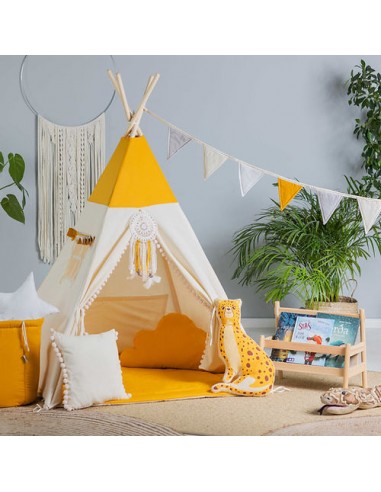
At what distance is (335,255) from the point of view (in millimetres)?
5961

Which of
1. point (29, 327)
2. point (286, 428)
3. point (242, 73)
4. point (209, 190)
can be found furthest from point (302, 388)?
point (242, 73)

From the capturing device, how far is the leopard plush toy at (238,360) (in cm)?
441

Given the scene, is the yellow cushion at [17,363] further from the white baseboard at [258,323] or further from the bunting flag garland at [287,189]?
the white baseboard at [258,323]

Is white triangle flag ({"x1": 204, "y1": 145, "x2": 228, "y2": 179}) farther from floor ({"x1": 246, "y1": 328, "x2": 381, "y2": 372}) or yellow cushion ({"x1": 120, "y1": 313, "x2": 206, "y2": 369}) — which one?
floor ({"x1": 246, "y1": 328, "x2": 381, "y2": 372})

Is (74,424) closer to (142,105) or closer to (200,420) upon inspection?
(200,420)

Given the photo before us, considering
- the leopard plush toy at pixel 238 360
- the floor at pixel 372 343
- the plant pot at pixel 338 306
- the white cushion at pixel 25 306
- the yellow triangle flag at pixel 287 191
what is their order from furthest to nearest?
the plant pot at pixel 338 306
the floor at pixel 372 343
the yellow triangle flag at pixel 287 191
the leopard plush toy at pixel 238 360
the white cushion at pixel 25 306

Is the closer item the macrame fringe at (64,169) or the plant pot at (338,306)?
the plant pot at (338,306)

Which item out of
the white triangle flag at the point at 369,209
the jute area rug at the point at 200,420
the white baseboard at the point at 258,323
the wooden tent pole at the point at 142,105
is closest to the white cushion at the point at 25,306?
the jute area rug at the point at 200,420

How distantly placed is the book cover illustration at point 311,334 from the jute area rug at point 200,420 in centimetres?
33

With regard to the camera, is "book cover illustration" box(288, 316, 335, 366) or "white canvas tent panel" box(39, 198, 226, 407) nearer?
"white canvas tent panel" box(39, 198, 226, 407)

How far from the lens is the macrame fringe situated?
247 inches

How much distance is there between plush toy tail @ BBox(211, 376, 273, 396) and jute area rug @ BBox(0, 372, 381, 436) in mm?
59

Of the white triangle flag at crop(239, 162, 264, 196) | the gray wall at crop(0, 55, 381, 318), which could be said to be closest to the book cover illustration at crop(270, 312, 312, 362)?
the white triangle flag at crop(239, 162, 264, 196)

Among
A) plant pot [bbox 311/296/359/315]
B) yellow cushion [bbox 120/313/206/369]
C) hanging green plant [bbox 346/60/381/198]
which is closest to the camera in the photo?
yellow cushion [bbox 120/313/206/369]
